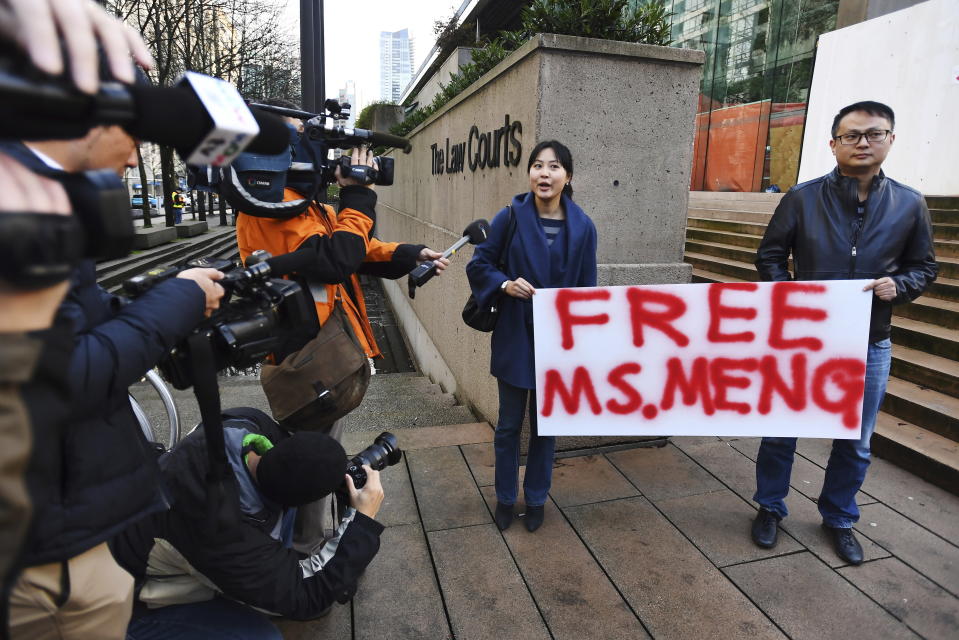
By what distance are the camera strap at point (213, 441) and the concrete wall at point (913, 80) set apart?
33.8ft

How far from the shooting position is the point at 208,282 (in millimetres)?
1459

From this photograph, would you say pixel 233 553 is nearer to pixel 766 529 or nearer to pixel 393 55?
pixel 766 529

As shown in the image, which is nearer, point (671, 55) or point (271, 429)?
point (271, 429)

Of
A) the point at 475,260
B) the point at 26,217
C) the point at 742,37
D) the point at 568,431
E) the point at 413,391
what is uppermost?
the point at 742,37

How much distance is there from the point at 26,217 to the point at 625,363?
2671 mm

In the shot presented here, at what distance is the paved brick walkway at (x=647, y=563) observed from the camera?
7.82 feet

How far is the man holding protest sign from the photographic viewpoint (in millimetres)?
2656

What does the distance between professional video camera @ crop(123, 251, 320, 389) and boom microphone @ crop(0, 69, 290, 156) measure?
618 millimetres

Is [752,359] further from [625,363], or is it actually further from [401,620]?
[401,620]

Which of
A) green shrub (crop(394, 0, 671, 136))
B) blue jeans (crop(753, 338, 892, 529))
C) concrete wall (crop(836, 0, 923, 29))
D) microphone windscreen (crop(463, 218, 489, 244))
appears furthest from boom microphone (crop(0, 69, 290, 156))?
concrete wall (crop(836, 0, 923, 29))

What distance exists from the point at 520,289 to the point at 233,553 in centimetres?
168

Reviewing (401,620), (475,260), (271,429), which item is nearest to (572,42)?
(475,260)

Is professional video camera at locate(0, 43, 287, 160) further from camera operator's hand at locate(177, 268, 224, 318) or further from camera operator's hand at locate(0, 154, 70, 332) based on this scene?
camera operator's hand at locate(177, 268, 224, 318)

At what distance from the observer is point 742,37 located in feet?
54.7
